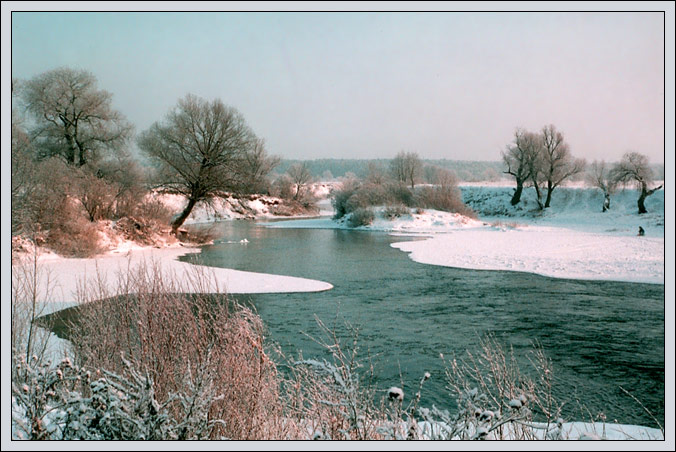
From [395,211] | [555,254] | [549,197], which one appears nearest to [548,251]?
[555,254]

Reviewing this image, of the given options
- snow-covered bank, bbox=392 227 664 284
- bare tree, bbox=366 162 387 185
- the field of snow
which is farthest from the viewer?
bare tree, bbox=366 162 387 185

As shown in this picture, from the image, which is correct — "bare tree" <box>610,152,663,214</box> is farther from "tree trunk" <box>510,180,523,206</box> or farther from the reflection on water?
the reflection on water

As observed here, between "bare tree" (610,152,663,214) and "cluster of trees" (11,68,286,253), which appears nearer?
"cluster of trees" (11,68,286,253)

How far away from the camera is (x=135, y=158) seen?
28.2 meters

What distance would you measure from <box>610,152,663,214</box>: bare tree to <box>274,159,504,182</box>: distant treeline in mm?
15429

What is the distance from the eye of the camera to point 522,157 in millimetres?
43094

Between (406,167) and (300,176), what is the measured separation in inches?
678

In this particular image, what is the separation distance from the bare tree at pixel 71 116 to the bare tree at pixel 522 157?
30.7 meters

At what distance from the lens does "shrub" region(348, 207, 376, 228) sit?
114 feet

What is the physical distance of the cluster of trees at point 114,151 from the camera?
2123 centimetres

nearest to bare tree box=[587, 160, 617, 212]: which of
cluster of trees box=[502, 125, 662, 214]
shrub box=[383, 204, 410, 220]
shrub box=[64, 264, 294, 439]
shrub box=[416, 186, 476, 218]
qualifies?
cluster of trees box=[502, 125, 662, 214]

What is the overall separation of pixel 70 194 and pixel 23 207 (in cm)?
940

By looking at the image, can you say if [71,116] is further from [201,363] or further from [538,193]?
[538,193]

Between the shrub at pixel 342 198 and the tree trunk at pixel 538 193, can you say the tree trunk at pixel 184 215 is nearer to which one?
the shrub at pixel 342 198
